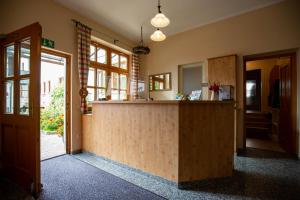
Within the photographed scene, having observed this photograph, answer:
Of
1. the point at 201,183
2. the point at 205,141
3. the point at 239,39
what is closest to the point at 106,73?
the point at 205,141

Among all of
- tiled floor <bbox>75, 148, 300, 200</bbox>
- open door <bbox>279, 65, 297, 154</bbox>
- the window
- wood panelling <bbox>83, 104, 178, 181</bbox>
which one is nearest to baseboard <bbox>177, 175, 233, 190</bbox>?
tiled floor <bbox>75, 148, 300, 200</bbox>

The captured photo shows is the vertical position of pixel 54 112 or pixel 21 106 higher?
pixel 21 106

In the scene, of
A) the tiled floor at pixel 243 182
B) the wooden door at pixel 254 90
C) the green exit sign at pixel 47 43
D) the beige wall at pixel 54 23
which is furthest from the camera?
the wooden door at pixel 254 90

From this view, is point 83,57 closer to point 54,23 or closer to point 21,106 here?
point 54,23

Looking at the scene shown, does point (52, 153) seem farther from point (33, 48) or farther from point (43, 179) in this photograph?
point (33, 48)

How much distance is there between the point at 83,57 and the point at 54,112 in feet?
10.4

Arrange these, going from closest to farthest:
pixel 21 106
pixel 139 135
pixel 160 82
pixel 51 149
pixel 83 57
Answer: pixel 21 106
pixel 139 135
pixel 83 57
pixel 51 149
pixel 160 82

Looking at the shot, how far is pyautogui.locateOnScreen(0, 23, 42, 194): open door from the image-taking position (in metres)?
1.95

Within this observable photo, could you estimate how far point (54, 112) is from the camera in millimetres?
5672

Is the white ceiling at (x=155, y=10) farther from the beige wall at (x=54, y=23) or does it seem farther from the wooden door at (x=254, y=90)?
the wooden door at (x=254, y=90)

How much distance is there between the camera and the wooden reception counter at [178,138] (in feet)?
6.95

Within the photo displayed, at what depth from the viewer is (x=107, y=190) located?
2051 mm

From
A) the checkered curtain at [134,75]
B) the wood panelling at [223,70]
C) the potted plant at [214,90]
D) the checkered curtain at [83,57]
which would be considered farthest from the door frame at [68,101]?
the wood panelling at [223,70]

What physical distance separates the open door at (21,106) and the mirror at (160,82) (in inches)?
141
